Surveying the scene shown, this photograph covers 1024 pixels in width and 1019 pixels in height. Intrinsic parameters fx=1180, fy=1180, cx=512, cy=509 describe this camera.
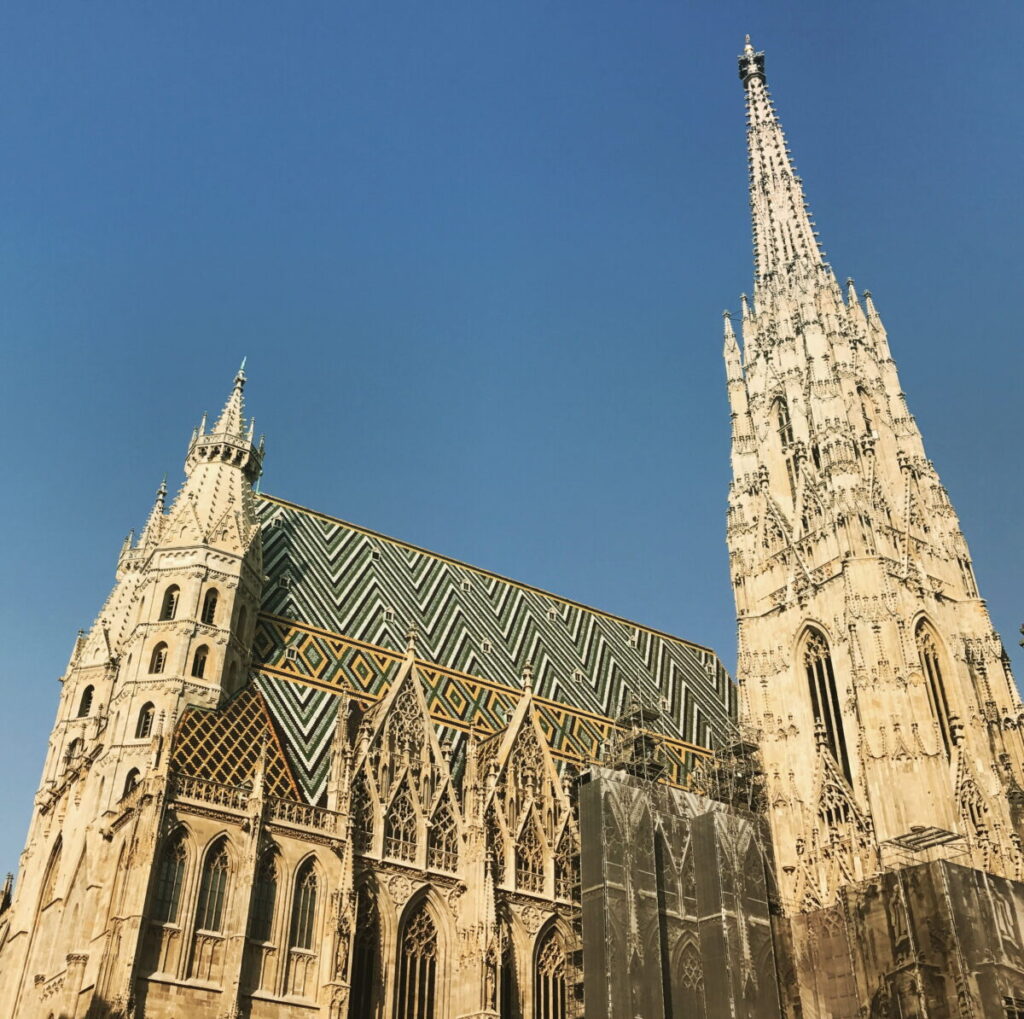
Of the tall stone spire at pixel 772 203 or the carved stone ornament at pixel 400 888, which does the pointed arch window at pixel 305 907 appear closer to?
the carved stone ornament at pixel 400 888

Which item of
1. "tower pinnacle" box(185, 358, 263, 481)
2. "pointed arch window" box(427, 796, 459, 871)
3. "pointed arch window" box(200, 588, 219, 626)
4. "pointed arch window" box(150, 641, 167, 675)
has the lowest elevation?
"pointed arch window" box(427, 796, 459, 871)

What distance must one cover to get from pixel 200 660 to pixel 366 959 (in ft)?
25.0

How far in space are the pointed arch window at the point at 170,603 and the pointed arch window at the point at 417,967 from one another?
876cm

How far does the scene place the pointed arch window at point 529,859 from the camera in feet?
89.1

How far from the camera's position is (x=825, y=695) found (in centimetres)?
3262

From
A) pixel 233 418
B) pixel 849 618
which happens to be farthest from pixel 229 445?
pixel 849 618

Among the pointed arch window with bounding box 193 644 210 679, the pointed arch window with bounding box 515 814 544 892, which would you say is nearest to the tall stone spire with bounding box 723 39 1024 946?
the pointed arch window with bounding box 515 814 544 892

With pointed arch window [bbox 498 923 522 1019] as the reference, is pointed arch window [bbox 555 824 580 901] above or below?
above

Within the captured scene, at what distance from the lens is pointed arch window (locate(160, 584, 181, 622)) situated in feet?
90.1

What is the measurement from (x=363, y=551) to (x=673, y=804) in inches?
477

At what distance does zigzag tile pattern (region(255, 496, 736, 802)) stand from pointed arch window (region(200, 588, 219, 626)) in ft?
6.00

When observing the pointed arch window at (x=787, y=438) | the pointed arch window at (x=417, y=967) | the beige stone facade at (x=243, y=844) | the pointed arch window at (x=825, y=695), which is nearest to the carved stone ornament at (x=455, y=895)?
the beige stone facade at (x=243, y=844)

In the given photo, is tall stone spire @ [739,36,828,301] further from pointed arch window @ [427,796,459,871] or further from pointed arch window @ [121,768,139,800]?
pointed arch window @ [121,768,139,800]

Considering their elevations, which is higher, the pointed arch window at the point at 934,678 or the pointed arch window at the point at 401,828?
the pointed arch window at the point at 934,678
